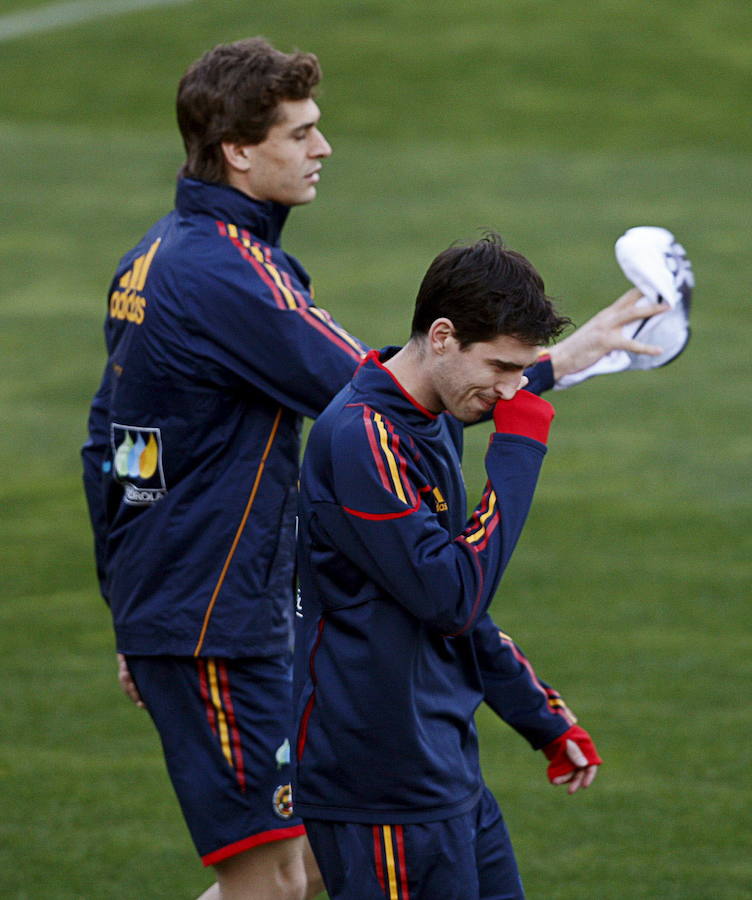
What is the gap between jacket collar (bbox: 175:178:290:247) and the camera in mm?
3867

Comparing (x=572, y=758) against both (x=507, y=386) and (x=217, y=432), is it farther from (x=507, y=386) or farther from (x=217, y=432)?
(x=217, y=432)

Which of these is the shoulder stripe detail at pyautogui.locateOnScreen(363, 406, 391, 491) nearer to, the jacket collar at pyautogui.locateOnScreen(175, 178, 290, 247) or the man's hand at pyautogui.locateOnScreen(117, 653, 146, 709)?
the jacket collar at pyautogui.locateOnScreen(175, 178, 290, 247)

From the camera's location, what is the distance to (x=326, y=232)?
14.8 meters

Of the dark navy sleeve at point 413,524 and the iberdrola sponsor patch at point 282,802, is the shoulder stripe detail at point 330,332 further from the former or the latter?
the iberdrola sponsor patch at point 282,802

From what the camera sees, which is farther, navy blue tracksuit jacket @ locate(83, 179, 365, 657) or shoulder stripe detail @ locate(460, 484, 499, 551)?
navy blue tracksuit jacket @ locate(83, 179, 365, 657)

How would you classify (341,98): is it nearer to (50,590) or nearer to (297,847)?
(50,590)

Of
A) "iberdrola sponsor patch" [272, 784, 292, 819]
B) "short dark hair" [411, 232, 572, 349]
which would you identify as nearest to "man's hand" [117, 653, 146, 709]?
"iberdrola sponsor patch" [272, 784, 292, 819]

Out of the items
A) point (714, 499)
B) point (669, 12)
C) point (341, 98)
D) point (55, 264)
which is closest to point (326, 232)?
point (55, 264)

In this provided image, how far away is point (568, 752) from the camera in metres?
3.60

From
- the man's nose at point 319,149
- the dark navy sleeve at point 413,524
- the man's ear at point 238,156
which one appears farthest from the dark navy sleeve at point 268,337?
the dark navy sleeve at point 413,524

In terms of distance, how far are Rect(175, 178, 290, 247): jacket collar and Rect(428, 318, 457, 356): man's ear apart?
0.97 meters

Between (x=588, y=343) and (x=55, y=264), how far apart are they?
10712mm

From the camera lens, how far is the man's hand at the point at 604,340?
12.5 feet

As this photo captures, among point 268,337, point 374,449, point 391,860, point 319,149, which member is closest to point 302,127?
point 319,149
